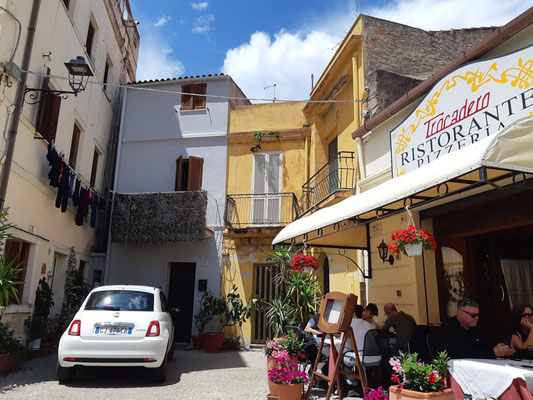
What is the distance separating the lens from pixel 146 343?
686cm

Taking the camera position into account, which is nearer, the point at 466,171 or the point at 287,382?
the point at 466,171

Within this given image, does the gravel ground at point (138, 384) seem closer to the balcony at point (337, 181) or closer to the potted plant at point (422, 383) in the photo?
the potted plant at point (422, 383)

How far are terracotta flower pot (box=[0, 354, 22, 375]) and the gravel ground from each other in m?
0.11

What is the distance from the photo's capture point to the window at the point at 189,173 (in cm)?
1544

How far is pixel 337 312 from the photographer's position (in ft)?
17.2

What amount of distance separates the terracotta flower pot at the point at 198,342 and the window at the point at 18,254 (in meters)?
5.45

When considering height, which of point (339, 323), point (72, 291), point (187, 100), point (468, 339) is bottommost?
point (468, 339)

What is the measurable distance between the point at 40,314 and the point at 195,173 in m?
7.15

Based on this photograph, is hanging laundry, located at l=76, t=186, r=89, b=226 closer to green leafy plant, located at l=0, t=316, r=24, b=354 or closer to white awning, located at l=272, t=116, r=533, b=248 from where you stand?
green leafy plant, located at l=0, t=316, r=24, b=354

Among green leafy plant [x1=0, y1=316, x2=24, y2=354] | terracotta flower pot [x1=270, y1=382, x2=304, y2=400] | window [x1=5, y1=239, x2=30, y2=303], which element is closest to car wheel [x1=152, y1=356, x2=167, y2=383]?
terracotta flower pot [x1=270, y1=382, x2=304, y2=400]

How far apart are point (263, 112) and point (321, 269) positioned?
617cm

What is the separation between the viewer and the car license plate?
6820 mm

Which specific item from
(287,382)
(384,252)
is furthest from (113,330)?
(384,252)

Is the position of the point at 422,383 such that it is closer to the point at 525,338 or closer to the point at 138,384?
the point at 525,338
